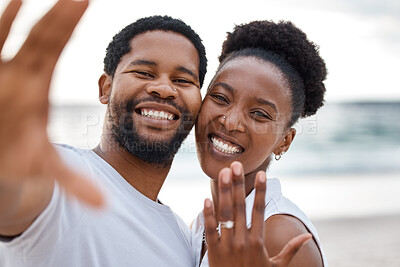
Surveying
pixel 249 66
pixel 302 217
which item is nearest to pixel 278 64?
pixel 249 66

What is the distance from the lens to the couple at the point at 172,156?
6.13 ft

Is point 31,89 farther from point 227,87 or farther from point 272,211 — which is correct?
point 227,87

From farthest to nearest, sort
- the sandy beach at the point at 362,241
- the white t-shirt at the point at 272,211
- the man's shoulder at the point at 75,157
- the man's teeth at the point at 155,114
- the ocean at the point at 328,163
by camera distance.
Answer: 1. the ocean at the point at 328,163
2. the sandy beach at the point at 362,241
3. the man's teeth at the point at 155,114
4. the white t-shirt at the point at 272,211
5. the man's shoulder at the point at 75,157

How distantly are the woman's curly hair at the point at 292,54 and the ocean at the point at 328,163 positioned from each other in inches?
10.7

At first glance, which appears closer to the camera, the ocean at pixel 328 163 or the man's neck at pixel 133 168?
the man's neck at pixel 133 168

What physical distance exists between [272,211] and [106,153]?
1021 millimetres

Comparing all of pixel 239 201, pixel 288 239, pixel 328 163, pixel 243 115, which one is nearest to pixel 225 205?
pixel 239 201

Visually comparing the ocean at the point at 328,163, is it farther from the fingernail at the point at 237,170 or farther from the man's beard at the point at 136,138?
the fingernail at the point at 237,170

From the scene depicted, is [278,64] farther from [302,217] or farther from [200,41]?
[302,217]

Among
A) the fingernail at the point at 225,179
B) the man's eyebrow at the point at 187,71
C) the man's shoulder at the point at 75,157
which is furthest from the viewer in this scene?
the man's eyebrow at the point at 187,71

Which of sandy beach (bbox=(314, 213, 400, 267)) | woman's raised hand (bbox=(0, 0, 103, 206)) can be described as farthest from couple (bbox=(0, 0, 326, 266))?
sandy beach (bbox=(314, 213, 400, 267))

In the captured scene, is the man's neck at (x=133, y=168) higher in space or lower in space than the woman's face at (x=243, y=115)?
lower

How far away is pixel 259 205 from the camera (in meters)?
1.86

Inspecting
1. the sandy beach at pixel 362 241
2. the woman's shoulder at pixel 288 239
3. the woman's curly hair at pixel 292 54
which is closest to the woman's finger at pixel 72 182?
the woman's shoulder at pixel 288 239
